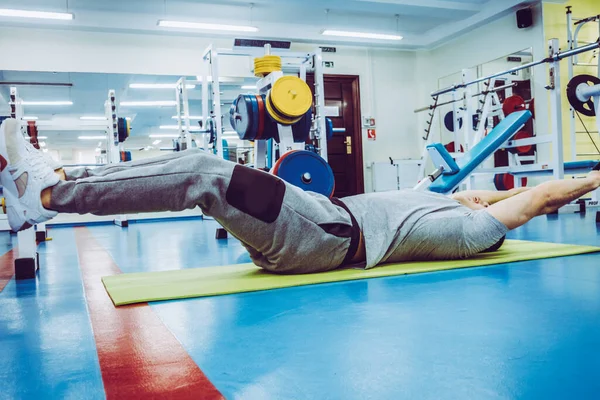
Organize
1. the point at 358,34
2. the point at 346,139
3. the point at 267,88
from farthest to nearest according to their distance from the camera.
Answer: the point at 346,139
the point at 358,34
the point at 267,88

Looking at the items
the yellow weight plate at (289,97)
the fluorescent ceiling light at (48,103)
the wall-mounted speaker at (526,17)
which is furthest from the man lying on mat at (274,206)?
the fluorescent ceiling light at (48,103)

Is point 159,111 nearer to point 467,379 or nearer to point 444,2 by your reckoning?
point 444,2

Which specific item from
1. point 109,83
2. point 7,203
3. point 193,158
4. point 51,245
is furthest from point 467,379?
point 109,83

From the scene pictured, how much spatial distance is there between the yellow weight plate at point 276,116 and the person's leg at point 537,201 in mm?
2146

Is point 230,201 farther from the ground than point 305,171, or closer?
closer

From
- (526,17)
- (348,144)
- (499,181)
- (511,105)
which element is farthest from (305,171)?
(526,17)

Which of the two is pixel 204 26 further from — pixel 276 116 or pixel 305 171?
pixel 305 171

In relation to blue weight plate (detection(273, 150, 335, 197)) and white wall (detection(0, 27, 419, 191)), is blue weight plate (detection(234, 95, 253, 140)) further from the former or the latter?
white wall (detection(0, 27, 419, 191))

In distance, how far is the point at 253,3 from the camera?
275 inches

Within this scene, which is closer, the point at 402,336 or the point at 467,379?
the point at 467,379

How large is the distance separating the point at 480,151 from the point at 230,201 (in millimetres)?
2896

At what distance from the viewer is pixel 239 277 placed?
6.57ft

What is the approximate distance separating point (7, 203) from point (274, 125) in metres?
2.71

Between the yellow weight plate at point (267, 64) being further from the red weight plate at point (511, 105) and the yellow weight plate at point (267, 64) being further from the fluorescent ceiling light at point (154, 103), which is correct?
the fluorescent ceiling light at point (154, 103)
